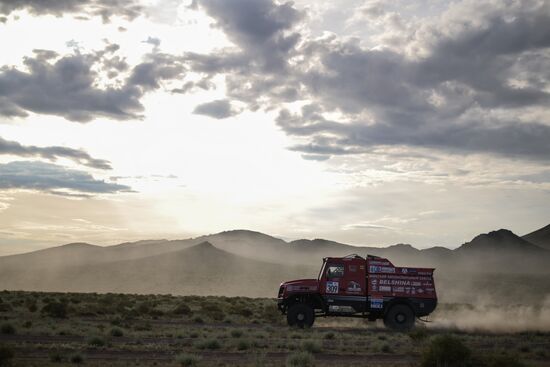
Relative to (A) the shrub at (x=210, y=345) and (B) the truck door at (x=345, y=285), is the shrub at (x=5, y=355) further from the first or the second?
(B) the truck door at (x=345, y=285)

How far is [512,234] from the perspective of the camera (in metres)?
171

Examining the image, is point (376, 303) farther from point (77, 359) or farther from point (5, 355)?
point (5, 355)

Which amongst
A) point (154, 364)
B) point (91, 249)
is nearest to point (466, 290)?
point (154, 364)

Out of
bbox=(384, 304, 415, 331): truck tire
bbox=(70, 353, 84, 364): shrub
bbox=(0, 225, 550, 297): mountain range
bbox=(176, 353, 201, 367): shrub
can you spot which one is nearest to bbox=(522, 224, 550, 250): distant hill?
bbox=(0, 225, 550, 297): mountain range

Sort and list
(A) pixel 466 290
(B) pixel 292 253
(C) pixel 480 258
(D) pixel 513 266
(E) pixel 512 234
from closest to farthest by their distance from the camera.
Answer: (A) pixel 466 290 → (D) pixel 513 266 → (C) pixel 480 258 → (E) pixel 512 234 → (B) pixel 292 253

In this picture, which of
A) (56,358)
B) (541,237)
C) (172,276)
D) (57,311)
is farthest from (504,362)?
(541,237)

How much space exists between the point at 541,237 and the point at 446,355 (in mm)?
183900

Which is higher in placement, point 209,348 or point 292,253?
point 292,253

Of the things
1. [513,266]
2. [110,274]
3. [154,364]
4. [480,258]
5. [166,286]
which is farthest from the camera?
[480,258]

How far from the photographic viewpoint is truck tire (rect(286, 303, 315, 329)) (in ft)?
85.6

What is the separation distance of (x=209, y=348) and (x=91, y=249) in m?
174

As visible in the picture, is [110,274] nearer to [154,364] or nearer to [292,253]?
[292,253]

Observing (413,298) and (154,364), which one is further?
(413,298)

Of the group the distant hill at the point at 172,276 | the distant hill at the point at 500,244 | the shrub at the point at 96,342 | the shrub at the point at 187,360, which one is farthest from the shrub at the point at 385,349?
the distant hill at the point at 500,244
